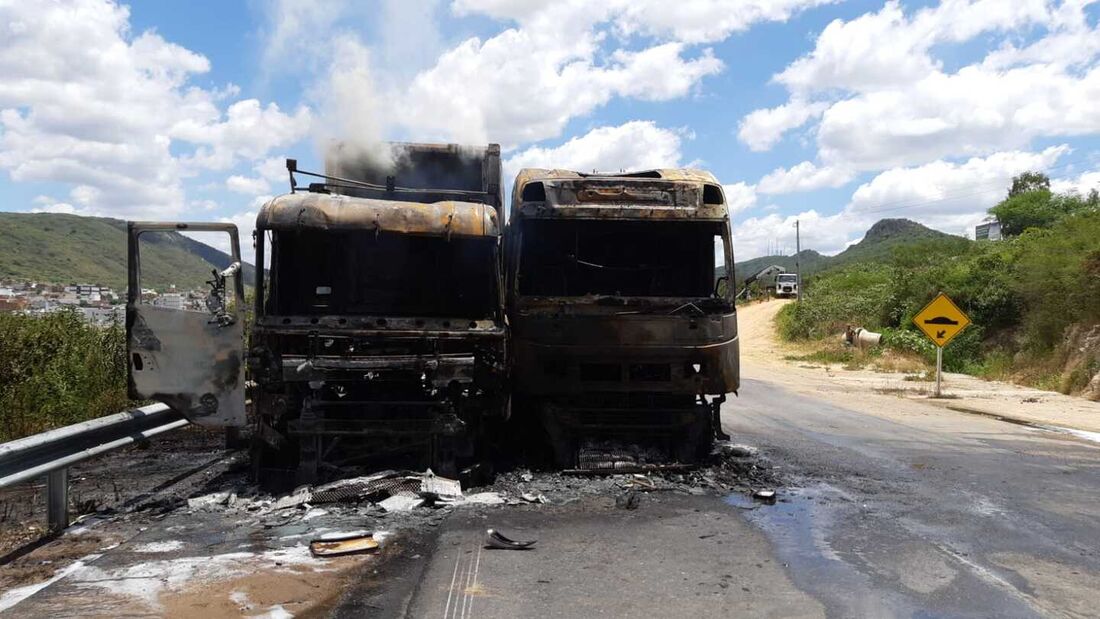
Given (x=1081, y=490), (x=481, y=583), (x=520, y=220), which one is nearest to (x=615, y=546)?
(x=481, y=583)

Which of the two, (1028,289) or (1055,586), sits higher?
(1028,289)

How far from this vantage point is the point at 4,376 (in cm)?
974

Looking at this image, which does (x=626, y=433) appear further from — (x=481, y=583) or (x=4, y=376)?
(x=4, y=376)

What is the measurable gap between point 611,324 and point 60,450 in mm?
4755

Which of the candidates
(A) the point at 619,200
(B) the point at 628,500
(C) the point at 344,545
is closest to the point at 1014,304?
(A) the point at 619,200

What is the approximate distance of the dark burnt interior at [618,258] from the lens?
8.65 metres

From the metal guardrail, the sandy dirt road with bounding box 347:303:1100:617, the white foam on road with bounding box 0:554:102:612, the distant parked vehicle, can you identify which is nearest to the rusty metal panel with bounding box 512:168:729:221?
the sandy dirt road with bounding box 347:303:1100:617

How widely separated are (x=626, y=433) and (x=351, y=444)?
2.73 meters

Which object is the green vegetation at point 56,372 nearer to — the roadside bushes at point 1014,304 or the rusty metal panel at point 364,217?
the rusty metal panel at point 364,217

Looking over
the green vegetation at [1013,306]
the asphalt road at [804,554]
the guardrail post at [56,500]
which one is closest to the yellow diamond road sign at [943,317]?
the green vegetation at [1013,306]

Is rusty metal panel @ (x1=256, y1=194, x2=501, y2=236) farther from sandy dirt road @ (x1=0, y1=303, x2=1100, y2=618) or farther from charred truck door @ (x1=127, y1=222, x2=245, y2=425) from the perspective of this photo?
sandy dirt road @ (x1=0, y1=303, x2=1100, y2=618)

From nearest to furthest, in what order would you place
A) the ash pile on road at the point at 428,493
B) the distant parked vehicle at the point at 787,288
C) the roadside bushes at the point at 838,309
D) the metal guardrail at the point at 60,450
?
the metal guardrail at the point at 60,450, the ash pile on road at the point at 428,493, the roadside bushes at the point at 838,309, the distant parked vehicle at the point at 787,288

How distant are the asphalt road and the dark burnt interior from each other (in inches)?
91.1

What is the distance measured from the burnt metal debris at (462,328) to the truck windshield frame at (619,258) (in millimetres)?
22
